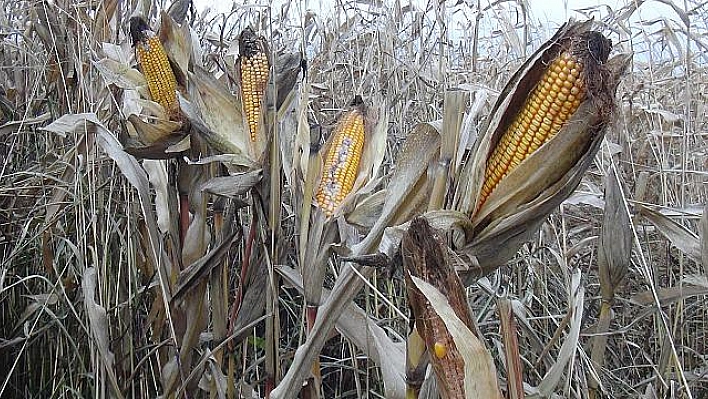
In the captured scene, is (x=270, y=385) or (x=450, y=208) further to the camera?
(x=270, y=385)

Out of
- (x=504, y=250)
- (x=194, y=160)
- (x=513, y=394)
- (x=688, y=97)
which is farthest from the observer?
(x=688, y=97)

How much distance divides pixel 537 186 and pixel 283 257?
24.1 inches

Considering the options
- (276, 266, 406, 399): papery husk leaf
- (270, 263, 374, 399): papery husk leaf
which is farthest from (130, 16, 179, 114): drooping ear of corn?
(270, 263, 374, 399): papery husk leaf

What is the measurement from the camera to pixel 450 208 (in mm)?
692

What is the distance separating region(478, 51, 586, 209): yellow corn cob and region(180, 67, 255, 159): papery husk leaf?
46 cm

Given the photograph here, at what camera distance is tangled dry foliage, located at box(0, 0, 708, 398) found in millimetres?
1193

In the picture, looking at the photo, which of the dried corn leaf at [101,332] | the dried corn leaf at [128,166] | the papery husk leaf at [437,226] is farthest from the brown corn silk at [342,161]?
the dried corn leaf at [101,332]

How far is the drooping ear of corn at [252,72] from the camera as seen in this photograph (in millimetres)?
1010

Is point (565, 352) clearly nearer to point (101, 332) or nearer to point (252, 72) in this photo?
point (252, 72)

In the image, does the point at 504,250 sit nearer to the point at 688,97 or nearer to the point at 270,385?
the point at 270,385

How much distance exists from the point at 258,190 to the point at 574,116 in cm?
52

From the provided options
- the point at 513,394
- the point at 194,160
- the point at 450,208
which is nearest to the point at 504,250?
the point at 450,208

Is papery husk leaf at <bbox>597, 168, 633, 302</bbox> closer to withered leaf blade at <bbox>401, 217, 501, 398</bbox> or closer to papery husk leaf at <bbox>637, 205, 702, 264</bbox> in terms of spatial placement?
papery husk leaf at <bbox>637, 205, 702, 264</bbox>

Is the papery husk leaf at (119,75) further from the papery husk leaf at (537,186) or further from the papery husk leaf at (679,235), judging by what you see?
the papery husk leaf at (679,235)
